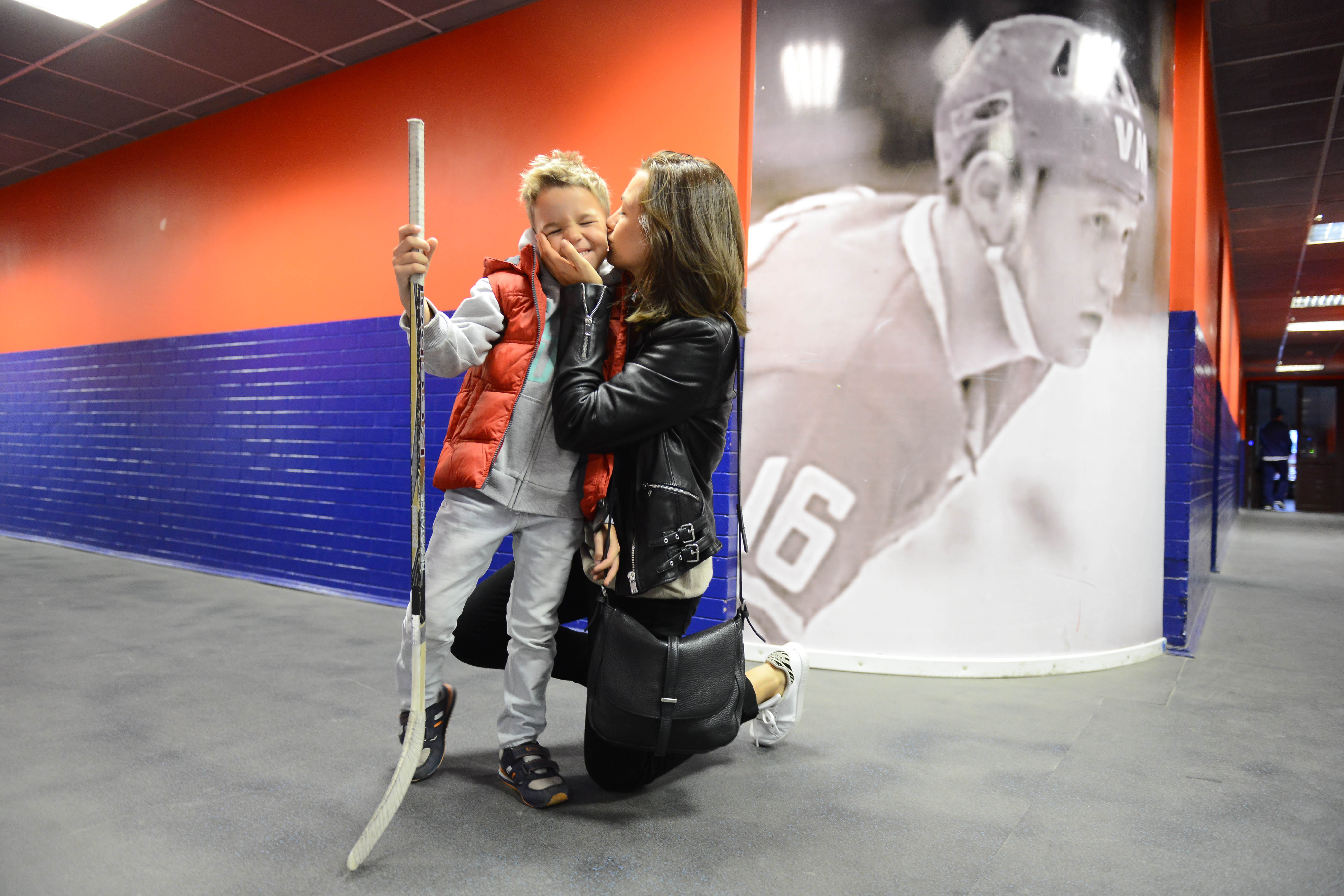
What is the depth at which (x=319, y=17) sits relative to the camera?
3857mm

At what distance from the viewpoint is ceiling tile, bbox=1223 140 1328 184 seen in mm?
5574

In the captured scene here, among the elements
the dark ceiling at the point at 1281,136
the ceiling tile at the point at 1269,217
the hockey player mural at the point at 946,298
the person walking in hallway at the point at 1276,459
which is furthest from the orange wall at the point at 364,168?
the person walking in hallway at the point at 1276,459

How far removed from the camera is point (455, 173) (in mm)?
3996

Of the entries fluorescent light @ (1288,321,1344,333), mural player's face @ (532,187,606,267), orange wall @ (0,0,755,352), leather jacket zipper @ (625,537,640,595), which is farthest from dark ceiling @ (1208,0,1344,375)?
leather jacket zipper @ (625,537,640,595)

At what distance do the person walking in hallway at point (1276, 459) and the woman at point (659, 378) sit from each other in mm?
16352

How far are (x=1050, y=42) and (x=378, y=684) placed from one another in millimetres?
3206

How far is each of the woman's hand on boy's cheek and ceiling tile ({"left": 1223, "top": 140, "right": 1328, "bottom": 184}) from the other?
591 cm

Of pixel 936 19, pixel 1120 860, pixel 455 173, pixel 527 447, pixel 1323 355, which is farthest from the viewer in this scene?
pixel 1323 355

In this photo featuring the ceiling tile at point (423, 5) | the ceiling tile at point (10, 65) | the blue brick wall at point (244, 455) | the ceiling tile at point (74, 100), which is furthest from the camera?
the ceiling tile at point (74, 100)

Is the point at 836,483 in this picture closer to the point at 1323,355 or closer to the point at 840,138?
the point at 840,138

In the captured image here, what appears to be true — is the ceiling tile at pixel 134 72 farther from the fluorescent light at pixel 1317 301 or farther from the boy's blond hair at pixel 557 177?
the fluorescent light at pixel 1317 301

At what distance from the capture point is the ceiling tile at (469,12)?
3717mm

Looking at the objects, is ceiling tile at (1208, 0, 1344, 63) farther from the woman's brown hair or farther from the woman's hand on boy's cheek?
the woman's hand on boy's cheek

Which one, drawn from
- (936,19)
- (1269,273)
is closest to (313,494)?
(936,19)
